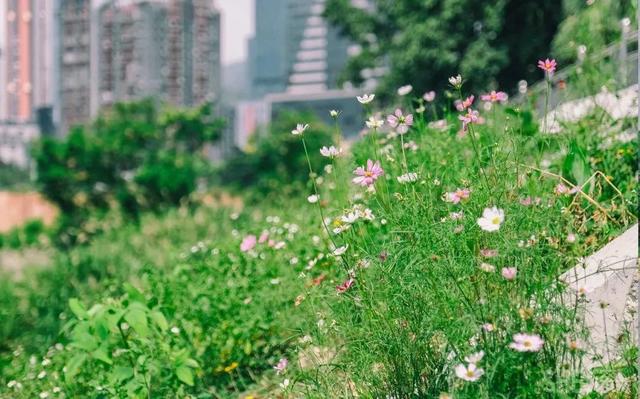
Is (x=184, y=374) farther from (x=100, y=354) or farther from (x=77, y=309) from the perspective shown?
(x=77, y=309)

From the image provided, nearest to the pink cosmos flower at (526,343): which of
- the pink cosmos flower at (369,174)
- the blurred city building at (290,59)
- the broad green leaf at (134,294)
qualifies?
the pink cosmos flower at (369,174)

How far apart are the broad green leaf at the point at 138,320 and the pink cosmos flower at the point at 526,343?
1.63m

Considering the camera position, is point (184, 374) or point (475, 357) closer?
point (475, 357)

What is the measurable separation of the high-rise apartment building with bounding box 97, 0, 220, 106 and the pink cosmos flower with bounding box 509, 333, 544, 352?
5982 centimetres

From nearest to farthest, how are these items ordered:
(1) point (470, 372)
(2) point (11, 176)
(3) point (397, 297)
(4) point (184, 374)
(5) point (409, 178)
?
1. (1) point (470, 372)
2. (3) point (397, 297)
3. (5) point (409, 178)
4. (4) point (184, 374)
5. (2) point (11, 176)

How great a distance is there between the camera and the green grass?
91.9 inches

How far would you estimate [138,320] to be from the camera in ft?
10.7

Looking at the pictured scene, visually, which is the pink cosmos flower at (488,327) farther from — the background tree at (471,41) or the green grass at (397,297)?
the background tree at (471,41)

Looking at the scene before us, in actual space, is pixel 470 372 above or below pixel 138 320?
above

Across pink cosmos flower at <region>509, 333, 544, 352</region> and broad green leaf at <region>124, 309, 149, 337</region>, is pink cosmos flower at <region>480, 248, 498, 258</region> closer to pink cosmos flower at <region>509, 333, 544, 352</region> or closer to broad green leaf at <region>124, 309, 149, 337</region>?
pink cosmos flower at <region>509, 333, 544, 352</region>

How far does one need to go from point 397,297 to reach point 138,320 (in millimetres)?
1200

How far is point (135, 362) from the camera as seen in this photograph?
370cm

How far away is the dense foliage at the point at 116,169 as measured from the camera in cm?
2094

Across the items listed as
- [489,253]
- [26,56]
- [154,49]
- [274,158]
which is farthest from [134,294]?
[26,56]
